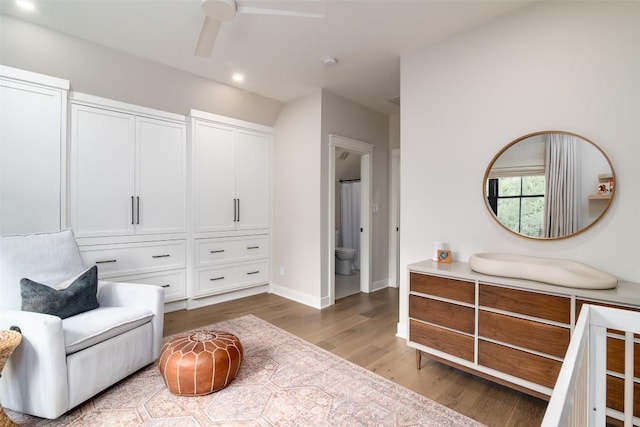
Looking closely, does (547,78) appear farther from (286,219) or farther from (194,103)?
(194,103)

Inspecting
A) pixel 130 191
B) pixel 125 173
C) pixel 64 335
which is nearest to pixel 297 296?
pixel 130 191

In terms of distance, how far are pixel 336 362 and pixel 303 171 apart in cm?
231

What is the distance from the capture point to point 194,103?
138 inches

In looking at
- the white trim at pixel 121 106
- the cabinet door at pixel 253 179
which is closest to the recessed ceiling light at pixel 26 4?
the white trim at pixel 121 106

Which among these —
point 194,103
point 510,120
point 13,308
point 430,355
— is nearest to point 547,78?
point 510,120

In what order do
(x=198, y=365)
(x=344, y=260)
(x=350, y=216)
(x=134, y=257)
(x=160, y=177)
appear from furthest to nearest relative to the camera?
(x=350, y=216)
(x=344, y=260)
(x=160, y=177)
(x=134, y=257)
(x=198, y=365)

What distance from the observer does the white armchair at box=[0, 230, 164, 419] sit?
163 cm

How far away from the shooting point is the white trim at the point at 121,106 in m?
2.78

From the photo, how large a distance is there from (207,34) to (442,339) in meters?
2.72

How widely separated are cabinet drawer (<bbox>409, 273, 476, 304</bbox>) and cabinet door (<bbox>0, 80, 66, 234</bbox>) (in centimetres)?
313

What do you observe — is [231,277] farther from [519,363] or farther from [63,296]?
[519,363]

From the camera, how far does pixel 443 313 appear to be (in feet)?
7.02

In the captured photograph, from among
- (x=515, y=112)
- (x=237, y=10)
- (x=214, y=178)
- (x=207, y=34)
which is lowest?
(x=214, y=178)

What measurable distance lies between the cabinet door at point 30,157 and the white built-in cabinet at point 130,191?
0.40ft
